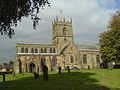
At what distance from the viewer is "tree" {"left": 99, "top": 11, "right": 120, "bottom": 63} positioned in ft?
206

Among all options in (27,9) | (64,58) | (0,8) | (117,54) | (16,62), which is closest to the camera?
(0,8)

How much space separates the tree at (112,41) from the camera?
6294 centimetres

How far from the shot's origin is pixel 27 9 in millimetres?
20578

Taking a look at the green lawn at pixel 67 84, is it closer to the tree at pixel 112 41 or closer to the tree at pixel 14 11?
the tree at pixel 14 11

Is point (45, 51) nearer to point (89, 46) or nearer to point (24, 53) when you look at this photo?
point (24, 53)

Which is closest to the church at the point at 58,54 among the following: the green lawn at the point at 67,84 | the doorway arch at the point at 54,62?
the doorway arch at the point at 54,62

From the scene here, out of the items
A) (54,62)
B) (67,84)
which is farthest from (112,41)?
(67,84)

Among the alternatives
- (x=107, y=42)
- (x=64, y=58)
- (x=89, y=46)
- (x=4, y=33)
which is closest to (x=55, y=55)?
(x=64, y=58)

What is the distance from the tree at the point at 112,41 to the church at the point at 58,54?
64.4 ft

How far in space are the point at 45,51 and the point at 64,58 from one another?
6.83 metres

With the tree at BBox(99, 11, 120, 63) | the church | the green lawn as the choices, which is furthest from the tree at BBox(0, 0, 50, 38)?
the church

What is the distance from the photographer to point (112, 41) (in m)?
65.1

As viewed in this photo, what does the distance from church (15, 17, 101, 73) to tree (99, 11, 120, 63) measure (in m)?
19.6

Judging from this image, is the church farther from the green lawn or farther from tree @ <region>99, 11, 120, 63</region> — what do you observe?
the green lawn
